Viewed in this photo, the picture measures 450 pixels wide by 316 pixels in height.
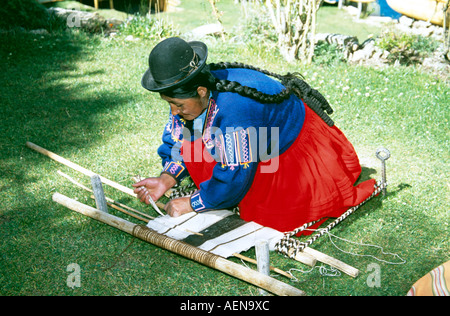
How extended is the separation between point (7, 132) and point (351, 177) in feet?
11.8

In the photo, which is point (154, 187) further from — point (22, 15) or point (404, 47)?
point (22, 15)

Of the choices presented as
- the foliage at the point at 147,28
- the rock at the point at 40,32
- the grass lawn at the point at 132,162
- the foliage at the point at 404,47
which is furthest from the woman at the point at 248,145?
the rock at the point at 40,32

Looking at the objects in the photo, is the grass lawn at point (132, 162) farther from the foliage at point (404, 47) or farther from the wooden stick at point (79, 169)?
the foliage at point (404, 47)

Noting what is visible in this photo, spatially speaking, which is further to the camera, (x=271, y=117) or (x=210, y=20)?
(x=210, y=20)

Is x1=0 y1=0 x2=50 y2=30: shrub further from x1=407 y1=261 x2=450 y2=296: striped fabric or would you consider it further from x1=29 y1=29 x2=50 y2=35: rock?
x1=407 y1=261 x2=450 y2=296: striped fabric

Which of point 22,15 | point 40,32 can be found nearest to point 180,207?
point 40,32

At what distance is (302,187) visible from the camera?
3045 mm

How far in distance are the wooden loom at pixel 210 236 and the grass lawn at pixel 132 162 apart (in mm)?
143

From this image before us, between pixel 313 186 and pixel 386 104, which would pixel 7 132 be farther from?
pixel 386 104

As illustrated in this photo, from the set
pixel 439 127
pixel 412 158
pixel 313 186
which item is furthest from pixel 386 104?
pixel 313 186

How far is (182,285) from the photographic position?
2.81 metres

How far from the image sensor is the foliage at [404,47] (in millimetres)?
6688

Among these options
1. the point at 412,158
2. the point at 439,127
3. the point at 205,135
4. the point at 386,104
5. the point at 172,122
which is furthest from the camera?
the point at 386,104
